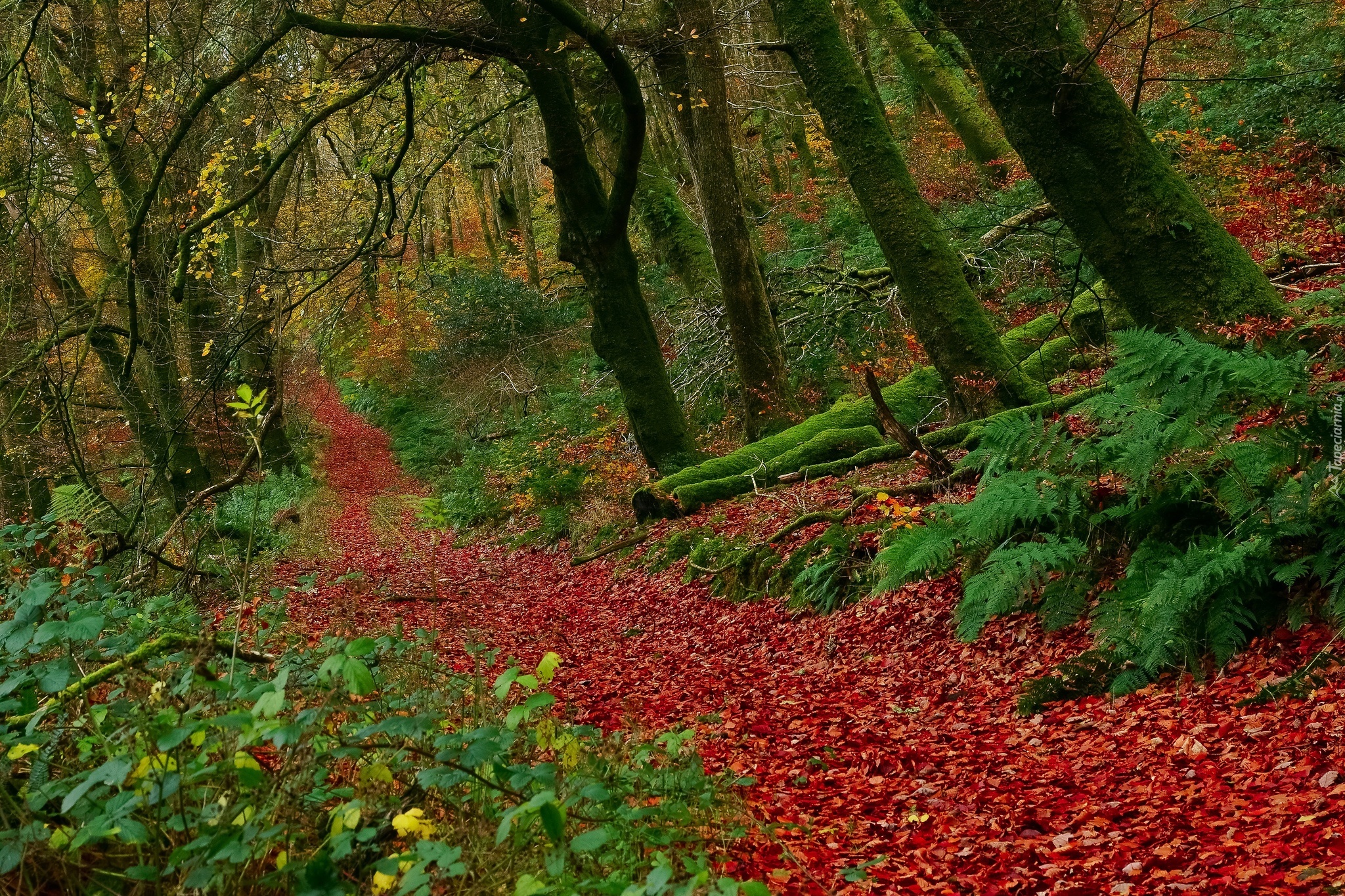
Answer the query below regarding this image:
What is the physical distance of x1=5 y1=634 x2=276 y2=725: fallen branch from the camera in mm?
3061

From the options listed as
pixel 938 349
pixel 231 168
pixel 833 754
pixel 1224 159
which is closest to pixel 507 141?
pixel 231 168

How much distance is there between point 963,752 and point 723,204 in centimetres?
860

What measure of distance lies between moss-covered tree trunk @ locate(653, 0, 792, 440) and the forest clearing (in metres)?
0.06

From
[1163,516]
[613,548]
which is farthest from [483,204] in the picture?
[1163,516]

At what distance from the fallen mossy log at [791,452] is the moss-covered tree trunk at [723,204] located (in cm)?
76

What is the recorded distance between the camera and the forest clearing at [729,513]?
9.59 ft

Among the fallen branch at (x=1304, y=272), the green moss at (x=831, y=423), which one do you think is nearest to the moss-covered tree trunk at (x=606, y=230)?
the green moss at (x=831, y=423)

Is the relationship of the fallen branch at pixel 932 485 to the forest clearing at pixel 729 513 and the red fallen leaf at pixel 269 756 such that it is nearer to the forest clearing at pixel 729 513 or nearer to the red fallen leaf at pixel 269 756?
the forest clearing at pixel 729 513

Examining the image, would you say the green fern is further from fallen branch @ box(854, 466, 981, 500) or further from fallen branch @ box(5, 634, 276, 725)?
fallen branch @ box(854, 466, 981, 500)

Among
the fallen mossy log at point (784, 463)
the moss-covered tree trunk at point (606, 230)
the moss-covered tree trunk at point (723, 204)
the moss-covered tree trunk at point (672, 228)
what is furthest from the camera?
the moss-covered tree trunk at point (672, 228)

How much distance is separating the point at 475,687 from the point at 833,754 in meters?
1.96

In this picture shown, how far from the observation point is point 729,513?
1062 centimetres

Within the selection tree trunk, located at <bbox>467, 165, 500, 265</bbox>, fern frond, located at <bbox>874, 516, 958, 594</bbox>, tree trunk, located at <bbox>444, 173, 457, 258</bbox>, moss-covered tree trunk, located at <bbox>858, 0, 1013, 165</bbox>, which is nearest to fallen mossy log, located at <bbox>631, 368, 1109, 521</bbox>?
fern frond, located at <bbox>874, 516, 958, 594</bbox>

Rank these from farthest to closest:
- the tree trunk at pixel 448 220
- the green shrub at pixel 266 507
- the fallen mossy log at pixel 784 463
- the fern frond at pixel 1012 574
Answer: the tree trunk at pixel 448 220 < the green shrub at pixel 266 507 < the fallen mossy log at pixel 784 463 < the fern frond at pixel 1012 574
